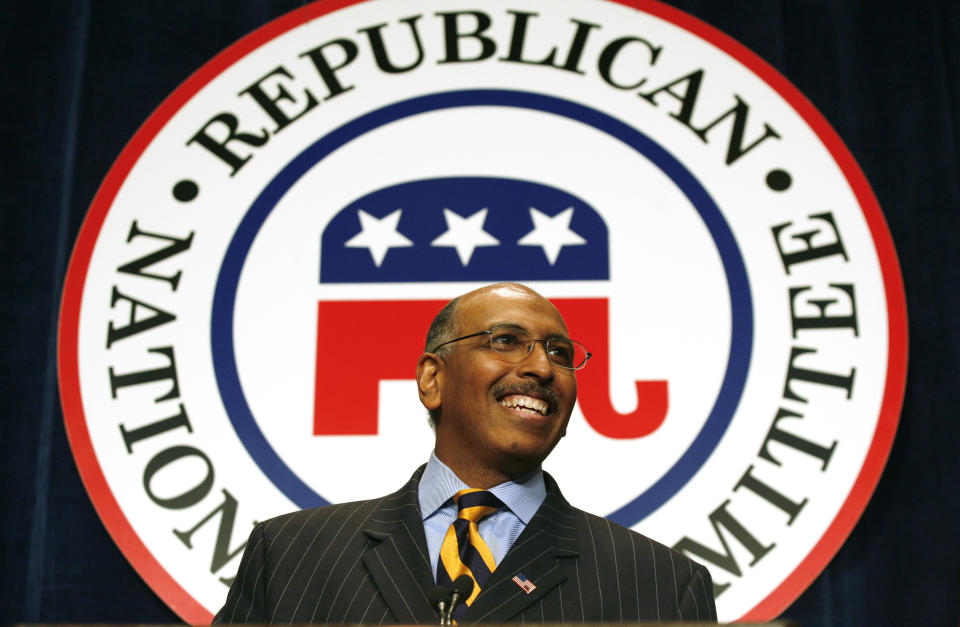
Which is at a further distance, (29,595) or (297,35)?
(297,35)

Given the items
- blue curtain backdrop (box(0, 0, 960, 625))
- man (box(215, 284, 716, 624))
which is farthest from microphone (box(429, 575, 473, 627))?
blue curtain backdrop (box(0, 0, 960, 625))

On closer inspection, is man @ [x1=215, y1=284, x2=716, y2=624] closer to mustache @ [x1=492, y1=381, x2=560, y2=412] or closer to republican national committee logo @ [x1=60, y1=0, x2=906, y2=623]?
mustache @ [x1=492, y1=381, x2=560, y2=412]

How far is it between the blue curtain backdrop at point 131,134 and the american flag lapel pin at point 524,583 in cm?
89

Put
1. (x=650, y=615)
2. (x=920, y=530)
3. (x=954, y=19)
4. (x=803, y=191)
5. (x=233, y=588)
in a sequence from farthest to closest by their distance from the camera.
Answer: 1. (x=954, y=19)
2. (x=803, y=191)
3. (x=920, y=530)
4. (x=233, y=588)
5. (x=650, y=615)

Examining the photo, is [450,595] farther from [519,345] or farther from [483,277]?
[483,277]

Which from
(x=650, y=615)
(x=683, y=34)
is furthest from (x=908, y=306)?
(x=650, y=615)

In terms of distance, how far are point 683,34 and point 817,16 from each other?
31cm

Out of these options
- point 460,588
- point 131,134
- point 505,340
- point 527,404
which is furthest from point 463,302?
point 131,134

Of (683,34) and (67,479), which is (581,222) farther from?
(67,479)

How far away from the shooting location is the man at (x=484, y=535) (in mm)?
1434

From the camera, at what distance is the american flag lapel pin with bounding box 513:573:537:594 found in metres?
1.41

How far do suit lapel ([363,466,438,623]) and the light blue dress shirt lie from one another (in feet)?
0.08

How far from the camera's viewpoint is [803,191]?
228cm

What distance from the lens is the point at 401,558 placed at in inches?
58.0
